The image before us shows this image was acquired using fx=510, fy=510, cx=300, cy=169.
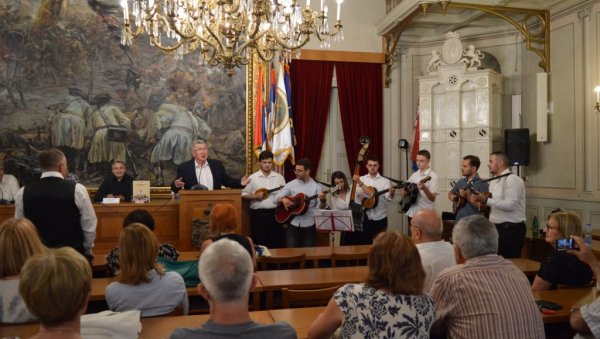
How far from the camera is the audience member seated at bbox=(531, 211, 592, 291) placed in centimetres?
340

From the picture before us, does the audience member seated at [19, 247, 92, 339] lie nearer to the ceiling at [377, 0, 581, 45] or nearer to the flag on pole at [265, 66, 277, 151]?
the flag on pole at [265, 66, 277, 151]

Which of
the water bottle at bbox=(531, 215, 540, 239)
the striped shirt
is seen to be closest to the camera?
the striped shirt

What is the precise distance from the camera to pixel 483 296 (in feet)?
7.98

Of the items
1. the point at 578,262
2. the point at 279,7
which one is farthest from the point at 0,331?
the point at 279,7

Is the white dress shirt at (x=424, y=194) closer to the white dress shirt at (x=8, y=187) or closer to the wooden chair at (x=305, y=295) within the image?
the wooden chair at (x=305, y=295)

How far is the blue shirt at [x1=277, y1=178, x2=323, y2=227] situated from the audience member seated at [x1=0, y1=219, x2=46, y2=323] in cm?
437

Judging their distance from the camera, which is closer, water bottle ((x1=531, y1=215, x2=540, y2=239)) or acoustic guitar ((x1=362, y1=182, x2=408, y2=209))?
acoustic guitar ((x1=362, y1=182, x2=408, y2=209))

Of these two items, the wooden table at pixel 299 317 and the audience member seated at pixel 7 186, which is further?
the audience member seated at pixel 7 186

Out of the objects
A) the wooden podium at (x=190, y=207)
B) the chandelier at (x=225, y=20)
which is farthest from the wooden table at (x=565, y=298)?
the wooden podium at (x=190, y=207)

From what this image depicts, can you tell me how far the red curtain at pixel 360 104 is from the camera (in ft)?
30.9

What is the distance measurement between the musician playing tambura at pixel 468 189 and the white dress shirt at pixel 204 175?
331cm

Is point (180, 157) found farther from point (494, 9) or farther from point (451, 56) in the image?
point (494, 9)

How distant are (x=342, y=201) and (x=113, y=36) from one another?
460cm

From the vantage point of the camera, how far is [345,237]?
7141 millimetres
